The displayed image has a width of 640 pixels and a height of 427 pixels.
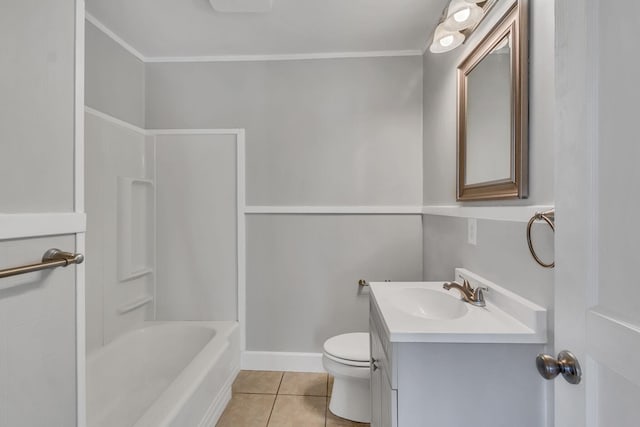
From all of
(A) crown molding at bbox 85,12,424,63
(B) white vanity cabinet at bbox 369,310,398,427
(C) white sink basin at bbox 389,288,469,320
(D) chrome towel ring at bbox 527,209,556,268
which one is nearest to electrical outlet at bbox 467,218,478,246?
(C) white sink basin at bbox 389,288,469,320

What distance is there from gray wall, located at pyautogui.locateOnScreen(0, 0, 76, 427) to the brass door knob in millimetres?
1245

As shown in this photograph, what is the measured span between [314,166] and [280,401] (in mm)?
1579

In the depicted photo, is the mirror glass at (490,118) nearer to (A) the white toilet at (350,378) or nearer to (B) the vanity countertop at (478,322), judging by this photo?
(B) the vanity countertop at (478,322)

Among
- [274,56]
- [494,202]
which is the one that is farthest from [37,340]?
[274,56]

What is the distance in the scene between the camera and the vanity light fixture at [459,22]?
141cm

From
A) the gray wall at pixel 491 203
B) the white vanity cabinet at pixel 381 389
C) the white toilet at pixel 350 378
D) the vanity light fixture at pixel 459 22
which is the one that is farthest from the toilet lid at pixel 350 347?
the vanity light fixture at pixel 459 22

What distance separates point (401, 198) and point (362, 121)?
63cm

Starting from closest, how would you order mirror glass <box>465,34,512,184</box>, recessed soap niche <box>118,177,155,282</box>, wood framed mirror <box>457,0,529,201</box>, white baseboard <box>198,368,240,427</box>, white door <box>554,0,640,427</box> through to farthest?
white door <box>554,0,640,427</box> → wood framed mirror <box>457,0,529,201</box> → mirror glass <box>465,34,512,184</box> → white baseboard <box>198,368,240,427</box> → recessed soap niche <box>118,177,155,282</box>

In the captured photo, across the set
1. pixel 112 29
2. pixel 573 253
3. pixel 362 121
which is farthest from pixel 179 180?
pixel 573 253

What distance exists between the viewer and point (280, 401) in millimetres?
2002

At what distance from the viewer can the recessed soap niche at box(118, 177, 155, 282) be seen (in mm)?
2072

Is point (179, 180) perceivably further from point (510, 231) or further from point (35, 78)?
point (510, 231)

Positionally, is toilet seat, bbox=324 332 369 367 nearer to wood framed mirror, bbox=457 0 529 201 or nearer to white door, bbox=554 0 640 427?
wood framed mirror, bbox=457 0 529 201

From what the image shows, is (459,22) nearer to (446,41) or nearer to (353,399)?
(446,41)
